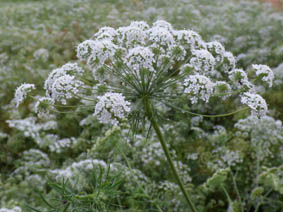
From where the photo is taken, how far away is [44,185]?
164 inches

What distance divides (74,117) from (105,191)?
363cm

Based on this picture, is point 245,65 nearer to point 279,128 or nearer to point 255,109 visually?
point 279,128

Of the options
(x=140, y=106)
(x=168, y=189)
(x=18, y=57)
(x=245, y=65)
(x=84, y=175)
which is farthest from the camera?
(x=18, y=57)

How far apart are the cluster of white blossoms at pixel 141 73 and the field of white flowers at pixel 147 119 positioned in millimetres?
11

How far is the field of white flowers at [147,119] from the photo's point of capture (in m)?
2.32

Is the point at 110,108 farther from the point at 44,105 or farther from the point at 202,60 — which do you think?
the point at 202,60

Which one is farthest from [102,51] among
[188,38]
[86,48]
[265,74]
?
[265,74]

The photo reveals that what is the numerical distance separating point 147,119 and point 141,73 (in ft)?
1.29

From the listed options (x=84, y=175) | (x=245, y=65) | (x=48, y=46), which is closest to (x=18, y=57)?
(x=48, y=46)

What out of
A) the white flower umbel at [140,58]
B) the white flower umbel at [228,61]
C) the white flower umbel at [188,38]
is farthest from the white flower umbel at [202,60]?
the white flower umbel at [140,58]

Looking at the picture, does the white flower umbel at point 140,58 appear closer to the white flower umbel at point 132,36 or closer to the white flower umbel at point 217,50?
the white flower umbel at point 132,36

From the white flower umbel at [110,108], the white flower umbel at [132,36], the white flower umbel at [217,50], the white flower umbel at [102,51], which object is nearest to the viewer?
the white flower umbel at [110,108]

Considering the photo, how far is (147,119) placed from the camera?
238 centimetres

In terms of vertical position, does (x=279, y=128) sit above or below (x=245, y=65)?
below
